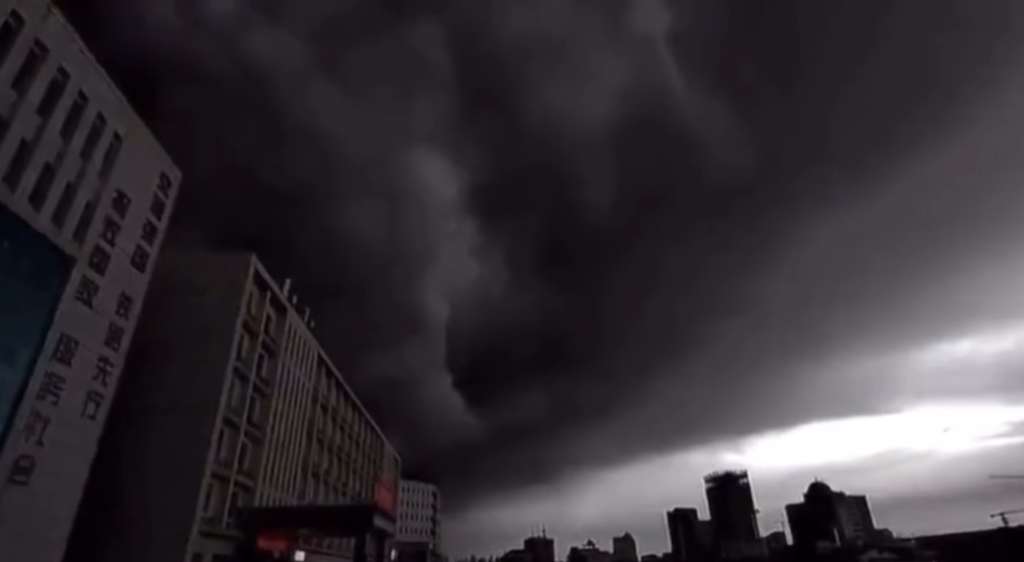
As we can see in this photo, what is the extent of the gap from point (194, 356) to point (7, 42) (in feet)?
69.8

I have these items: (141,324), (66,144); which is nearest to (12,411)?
(66,144)

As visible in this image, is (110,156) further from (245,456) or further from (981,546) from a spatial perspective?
(981,546)

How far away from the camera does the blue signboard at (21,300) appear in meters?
27.1

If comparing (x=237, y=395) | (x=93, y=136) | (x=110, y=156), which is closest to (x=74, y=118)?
(x=93, y=136)

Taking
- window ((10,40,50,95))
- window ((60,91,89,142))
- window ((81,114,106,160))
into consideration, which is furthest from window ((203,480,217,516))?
window ((10,40,50,95))

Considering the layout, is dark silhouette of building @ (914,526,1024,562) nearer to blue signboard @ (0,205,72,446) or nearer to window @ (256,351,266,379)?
window @ (256,351,266,379)

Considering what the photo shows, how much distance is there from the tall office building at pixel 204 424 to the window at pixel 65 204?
44.5ft

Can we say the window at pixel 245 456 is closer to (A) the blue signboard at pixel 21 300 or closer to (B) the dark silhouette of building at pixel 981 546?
(A) the blue signboard at pixel 21 300

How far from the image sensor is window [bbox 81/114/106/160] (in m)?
32.6

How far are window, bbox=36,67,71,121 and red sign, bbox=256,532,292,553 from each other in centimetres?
2720

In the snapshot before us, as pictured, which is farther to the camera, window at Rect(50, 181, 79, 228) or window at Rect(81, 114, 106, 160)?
window at Rect(81, 114, 106, 160)

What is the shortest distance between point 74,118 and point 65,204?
4713 mm

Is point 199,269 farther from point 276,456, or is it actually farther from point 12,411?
point 12,411

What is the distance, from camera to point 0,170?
2695 cm
